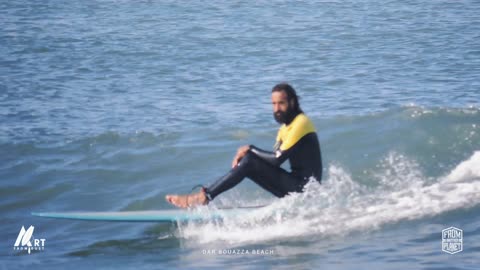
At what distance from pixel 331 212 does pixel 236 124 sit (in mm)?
5192

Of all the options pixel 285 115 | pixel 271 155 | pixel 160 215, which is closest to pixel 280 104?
pixel 285 115

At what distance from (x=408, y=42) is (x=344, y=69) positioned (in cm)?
293

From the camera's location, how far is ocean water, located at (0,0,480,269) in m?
8.64

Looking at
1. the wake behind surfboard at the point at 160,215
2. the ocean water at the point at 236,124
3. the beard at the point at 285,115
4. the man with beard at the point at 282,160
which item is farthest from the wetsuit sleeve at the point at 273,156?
the wake behind surfboard at the point at 160,215

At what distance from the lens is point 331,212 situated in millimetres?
9156

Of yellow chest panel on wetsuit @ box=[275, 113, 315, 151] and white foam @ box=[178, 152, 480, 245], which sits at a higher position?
yellow chest panel on wetsuit @ box=[275, 113, 315, 151]

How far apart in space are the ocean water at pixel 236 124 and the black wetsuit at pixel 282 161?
0.61 ft

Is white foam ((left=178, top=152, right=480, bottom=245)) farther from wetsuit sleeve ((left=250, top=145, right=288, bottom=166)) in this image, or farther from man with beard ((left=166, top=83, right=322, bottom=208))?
wetsuit sleeve ((left=250, top=145, right=288, bottom=166))

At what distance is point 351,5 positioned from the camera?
25.3 m

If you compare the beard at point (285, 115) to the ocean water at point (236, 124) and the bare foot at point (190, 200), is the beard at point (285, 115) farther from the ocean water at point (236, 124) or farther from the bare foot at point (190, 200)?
the bare foot at point (190, 200)

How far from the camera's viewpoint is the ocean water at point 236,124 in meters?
8.64

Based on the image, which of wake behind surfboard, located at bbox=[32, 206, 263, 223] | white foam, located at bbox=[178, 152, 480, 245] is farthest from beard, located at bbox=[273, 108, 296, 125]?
wake behind surfboard, located at bbox=[32, 206, 263, 223]

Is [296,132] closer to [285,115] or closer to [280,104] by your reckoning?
[285,115]

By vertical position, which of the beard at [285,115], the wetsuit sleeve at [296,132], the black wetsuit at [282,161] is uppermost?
the beard at [285,115]
